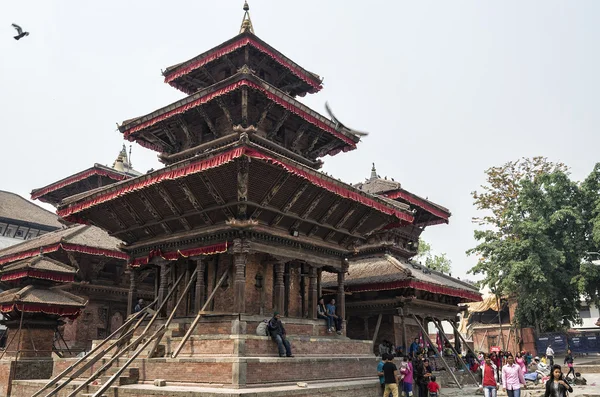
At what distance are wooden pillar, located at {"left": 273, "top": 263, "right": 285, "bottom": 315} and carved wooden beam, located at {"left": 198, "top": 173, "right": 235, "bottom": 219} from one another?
2.35m

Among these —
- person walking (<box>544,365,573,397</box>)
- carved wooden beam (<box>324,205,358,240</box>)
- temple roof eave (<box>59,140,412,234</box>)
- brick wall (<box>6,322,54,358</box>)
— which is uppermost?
temple roof eave (<box>59,140,412,234</box>)

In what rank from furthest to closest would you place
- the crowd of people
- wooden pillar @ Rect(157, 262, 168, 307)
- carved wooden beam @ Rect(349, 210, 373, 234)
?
carved wooden beam @ Rect(349, 210, 373, 234) < wooden pillar @ Rect(157, 262, 168, 307) < the crowd of people

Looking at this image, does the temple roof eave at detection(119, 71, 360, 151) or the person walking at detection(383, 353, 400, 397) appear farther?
the temple roof eave at detection(119, 71, 360, 151)

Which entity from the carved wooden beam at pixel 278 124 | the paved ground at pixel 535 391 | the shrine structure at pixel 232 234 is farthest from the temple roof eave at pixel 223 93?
the paved ground at pixel 535 391

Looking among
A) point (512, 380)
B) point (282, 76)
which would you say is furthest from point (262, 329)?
point (282, 76)

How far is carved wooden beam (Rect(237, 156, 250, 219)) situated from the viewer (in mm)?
14031

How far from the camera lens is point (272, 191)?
49.8 feet

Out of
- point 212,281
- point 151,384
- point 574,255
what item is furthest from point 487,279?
point 151,384

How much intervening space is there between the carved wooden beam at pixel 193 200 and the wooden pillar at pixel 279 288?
8.25 ft

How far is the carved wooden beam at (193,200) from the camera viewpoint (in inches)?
608

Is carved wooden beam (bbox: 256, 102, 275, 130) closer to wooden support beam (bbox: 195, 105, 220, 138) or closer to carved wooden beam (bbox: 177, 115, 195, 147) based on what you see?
wooden support beam (bbox: 195, 105, 220, 138)

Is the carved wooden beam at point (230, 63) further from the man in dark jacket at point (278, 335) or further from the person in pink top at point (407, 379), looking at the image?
the person in pink top at point (407, 379)

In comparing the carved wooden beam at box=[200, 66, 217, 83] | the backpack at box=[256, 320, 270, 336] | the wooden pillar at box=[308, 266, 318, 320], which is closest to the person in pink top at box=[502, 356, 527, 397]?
the wooden pillar at box=[308, 266, 318, 320]

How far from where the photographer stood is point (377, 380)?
15.8m
